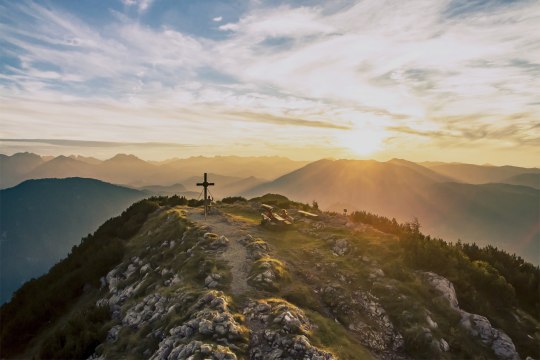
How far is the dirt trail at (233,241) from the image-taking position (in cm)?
2539

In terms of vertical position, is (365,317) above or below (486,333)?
above

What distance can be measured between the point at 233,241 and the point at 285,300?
1178 cm

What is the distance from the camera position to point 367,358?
19203 mm

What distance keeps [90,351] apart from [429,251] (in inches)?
1063

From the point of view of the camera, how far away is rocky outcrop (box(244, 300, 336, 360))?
→ 17438mm

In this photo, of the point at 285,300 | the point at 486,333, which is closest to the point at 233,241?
the point at 285,300

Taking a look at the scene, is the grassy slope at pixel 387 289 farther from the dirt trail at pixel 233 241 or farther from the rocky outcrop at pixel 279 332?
the dirt trail at pixel 233 241

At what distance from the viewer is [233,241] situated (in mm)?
33688

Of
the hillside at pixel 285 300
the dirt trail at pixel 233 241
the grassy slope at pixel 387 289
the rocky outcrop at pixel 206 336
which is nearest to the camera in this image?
the rocky outcrop at pixel 206 336

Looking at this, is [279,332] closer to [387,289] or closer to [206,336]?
[206,336]

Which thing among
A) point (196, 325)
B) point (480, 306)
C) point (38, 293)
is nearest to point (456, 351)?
point (480, 306)

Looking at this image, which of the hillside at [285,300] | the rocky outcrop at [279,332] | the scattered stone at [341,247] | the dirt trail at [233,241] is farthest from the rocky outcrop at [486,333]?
the dirt trail at [233,241]

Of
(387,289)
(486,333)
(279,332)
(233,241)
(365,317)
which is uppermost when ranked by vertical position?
(233,241)

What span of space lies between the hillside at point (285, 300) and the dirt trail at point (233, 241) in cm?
15
